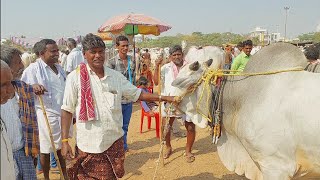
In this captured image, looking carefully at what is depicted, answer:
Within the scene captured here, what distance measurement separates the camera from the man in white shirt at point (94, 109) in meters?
2.82

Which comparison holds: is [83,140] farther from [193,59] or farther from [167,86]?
[167,86]

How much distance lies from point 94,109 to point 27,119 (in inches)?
23.4

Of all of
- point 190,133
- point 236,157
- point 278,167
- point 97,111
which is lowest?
point 190,133

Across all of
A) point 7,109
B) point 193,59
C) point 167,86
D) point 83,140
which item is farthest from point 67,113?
point 167,86

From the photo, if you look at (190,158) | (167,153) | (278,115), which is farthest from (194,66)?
(167,153)

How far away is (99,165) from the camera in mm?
2971

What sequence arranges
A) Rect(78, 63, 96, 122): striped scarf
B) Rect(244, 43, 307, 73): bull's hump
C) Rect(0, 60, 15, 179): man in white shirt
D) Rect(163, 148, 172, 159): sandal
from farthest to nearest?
Rect(163, 148, 172, 159): sandal < Rect(244, 43, 307, 73): bull's hump < Rect(78, 63, 96, 122): striped scarf < Rect(0, 60, 15, 179): man in white shirt

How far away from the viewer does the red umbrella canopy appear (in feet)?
24.5

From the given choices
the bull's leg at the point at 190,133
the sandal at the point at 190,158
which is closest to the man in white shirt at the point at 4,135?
the bull's leg at the point at 190,133

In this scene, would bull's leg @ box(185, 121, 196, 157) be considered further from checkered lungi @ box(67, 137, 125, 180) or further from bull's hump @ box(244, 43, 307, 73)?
checkered lungi @ box(67, 137, 125, 180)

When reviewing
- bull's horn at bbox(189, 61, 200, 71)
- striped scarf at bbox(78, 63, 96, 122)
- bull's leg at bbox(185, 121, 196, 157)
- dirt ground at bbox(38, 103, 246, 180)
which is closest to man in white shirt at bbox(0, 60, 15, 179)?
striped scarf at bbox(78, 63, 96, 122)

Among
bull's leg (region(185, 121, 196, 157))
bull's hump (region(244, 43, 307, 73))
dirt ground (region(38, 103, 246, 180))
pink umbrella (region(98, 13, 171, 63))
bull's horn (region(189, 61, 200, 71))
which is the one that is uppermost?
pink umbrella (region(98, 13, 171, 63))

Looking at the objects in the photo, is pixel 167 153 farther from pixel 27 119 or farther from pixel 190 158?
pixel 27 119

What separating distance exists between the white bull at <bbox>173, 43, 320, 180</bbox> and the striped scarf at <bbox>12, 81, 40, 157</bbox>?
1819 mm
